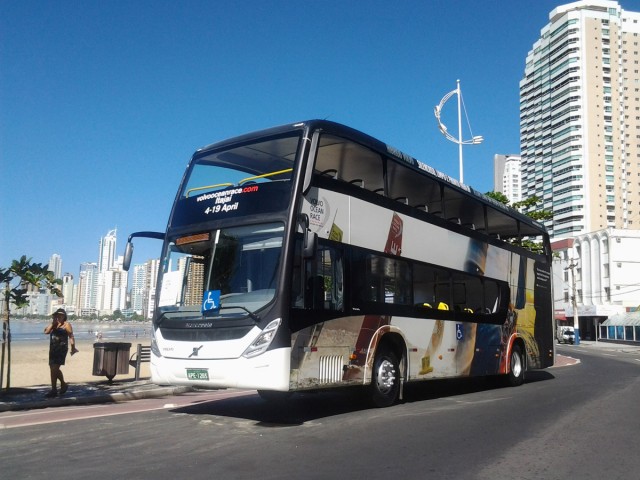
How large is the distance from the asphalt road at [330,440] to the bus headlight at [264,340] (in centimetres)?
101

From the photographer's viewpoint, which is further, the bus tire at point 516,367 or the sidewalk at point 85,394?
the bus tire at point 516,367

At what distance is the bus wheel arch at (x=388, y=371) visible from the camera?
385 inches

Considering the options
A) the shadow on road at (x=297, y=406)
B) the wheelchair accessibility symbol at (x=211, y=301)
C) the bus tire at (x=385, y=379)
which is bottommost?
the shadow on road at (x=297, y=406)

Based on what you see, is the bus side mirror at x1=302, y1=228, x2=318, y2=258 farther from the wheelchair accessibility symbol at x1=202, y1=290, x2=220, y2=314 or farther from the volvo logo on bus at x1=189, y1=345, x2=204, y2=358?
the volvo logo on bus at x1=189, y1=345, x2=204, y2=358

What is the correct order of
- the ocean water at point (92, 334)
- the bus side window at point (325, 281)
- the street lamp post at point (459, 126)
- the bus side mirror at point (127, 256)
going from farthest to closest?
the ocean water at point (92, 334) < the street lamp post at point (459, 126) < the bus side mirror at point (127, 256) < the bus side window at point (325, 281)

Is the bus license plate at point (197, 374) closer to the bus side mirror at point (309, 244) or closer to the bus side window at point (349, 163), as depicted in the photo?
the bus side mirror at point (309, 244)

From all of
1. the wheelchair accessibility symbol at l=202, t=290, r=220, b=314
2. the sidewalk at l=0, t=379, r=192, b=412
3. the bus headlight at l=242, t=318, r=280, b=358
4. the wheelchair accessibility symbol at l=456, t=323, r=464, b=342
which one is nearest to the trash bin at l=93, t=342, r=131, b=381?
the sidewalk at l=0, t=379, r=192, b=412

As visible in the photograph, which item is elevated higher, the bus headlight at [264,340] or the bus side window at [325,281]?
the bus side window at [325,281]

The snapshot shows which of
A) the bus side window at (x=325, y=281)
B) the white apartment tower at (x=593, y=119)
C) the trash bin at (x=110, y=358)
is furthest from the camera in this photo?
the white apartment tower at (x=593, y=119)

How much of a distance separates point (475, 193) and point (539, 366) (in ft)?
19.2

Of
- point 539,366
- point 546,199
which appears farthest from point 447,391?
point 546,199

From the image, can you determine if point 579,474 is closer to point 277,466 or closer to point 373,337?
point 277,466

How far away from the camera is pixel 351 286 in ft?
30.3

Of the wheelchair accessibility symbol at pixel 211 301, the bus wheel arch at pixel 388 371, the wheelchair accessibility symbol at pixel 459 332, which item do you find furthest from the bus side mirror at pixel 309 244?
the wheelchair accessibility symbol at pixel 459 332
